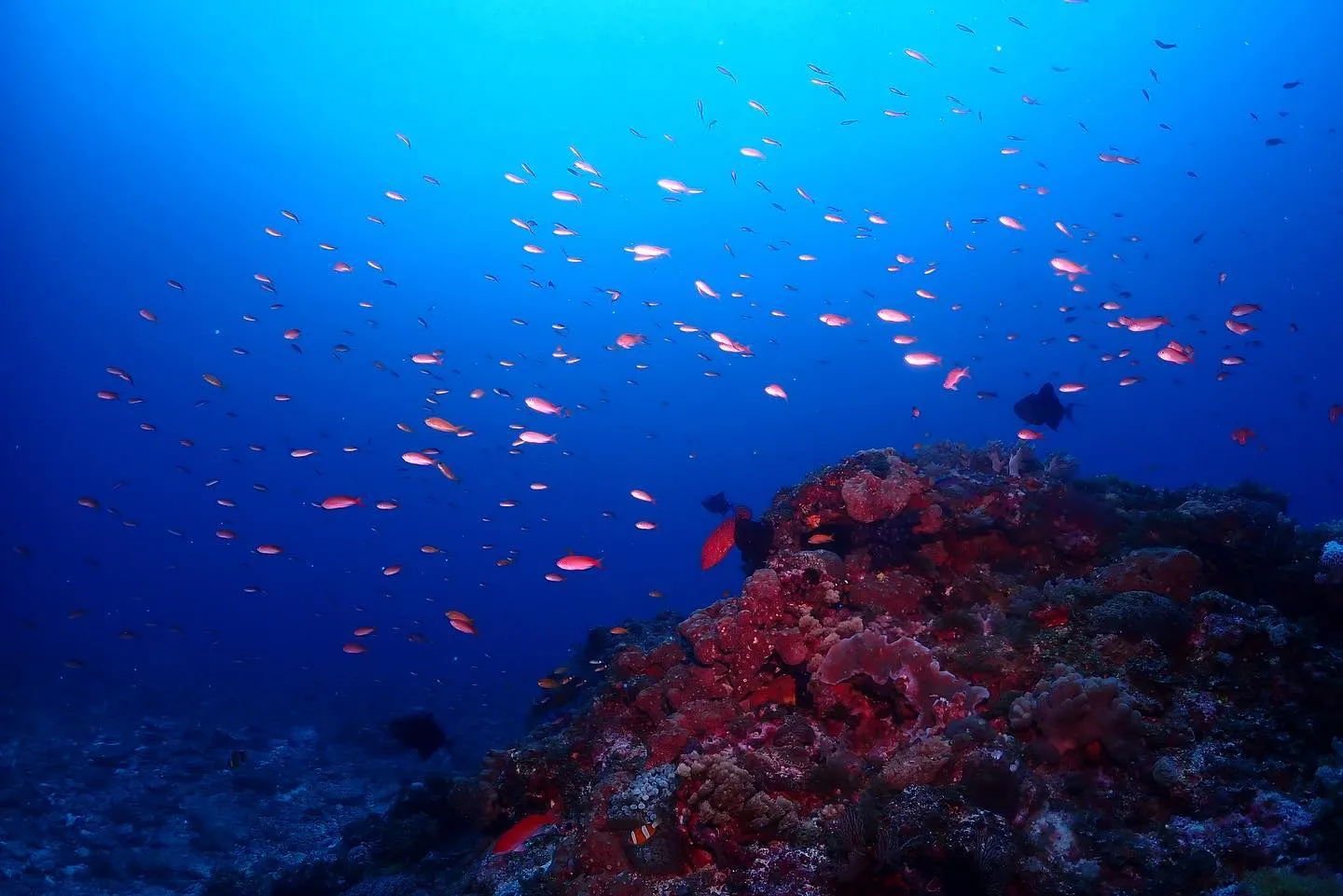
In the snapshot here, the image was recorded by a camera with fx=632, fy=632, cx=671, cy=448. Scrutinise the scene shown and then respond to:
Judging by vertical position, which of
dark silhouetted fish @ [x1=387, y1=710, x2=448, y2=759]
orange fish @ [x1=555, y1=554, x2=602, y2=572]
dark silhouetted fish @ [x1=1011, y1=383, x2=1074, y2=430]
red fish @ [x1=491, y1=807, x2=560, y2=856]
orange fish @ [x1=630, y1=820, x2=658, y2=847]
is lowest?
orange fish @ [x1=630, y1=820, x2=658, y2=847]

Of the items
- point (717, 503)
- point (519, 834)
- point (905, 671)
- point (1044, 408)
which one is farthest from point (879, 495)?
point (717, 503)

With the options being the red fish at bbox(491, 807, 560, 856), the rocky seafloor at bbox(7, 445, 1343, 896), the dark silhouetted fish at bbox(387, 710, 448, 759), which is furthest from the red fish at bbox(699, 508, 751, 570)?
the dark silhouetted fish at bbox(387, 710, 448, 759)

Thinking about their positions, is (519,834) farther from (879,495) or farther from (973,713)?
(879,495)

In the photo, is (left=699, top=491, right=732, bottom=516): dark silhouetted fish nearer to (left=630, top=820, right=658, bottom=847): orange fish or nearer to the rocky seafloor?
the rocky seafloor

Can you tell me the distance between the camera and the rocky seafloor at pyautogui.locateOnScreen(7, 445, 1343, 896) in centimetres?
426

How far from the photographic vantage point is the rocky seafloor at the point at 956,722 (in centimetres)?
426

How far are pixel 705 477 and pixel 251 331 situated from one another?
7689cm

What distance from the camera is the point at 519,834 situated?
22.2ft

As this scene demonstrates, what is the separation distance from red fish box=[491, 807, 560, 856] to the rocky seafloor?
0.11 ft

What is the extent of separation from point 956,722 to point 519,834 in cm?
467

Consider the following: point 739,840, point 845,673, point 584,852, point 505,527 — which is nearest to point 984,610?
point 845,673

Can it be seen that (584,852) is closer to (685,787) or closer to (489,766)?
(685,787)

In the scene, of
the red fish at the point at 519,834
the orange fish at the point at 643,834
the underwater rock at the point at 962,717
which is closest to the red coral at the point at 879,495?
the underwater rock at the point at 962,717

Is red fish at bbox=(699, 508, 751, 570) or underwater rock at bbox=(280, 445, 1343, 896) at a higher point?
red fish at bbox=(699, 508, 751, 570)
